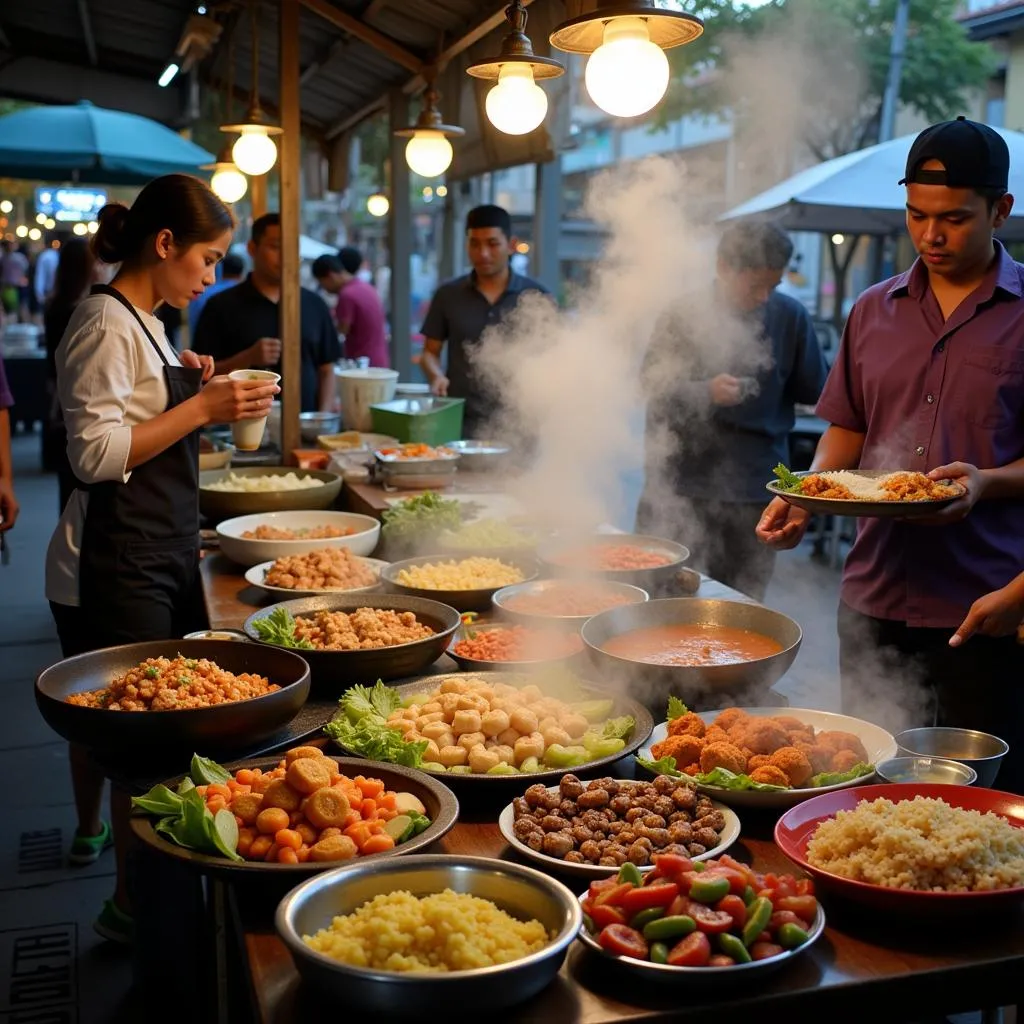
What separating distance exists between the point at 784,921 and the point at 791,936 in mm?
36

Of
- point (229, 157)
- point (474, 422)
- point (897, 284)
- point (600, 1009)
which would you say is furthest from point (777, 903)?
point (229, 157)

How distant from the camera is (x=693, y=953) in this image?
1.50 metres

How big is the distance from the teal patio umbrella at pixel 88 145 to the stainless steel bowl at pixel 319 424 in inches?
175

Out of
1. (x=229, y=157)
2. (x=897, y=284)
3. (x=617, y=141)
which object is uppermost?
(x=617, y=141)

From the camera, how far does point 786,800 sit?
2025 millimetres

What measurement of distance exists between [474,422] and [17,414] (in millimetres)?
10096

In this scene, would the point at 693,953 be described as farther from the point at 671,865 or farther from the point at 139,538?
the point at 139,538

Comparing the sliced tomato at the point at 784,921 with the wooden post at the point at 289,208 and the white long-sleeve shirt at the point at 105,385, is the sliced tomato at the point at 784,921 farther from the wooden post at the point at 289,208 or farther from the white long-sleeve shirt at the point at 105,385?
the wooden post at the point at 289,208

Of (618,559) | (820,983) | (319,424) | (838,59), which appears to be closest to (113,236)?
(618,559)

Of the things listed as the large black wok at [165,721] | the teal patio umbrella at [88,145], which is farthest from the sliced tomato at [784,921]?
the teal patio umbrella at [88,145]

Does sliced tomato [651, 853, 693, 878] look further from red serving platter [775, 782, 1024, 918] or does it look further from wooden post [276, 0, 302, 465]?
wooden post [276, 0, 302, 465]

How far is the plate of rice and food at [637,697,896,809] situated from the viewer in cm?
204

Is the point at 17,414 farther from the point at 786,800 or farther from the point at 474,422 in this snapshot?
the point at 786,800

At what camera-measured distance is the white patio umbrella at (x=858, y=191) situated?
26.5 ft
